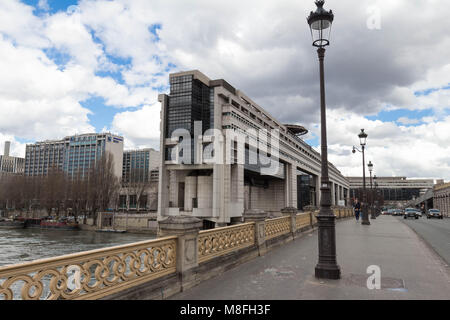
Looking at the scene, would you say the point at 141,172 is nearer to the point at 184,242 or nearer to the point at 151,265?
the point at 184,242

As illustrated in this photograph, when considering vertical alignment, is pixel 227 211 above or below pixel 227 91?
below

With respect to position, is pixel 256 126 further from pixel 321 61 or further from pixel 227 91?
pixel 321 61

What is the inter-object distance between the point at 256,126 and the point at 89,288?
60.0 meters

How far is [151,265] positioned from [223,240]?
9.00ft

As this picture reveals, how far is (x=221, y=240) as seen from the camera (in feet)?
24.8

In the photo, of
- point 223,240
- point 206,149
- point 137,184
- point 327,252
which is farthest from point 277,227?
point 137,184

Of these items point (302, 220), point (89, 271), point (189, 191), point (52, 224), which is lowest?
point (52, 224)

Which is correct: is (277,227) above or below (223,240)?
below

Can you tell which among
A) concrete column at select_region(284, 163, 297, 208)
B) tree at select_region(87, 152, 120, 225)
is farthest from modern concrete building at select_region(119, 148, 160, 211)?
concrete column at select_region(284, 163, 297, 208)

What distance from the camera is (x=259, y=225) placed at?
32.6 feet

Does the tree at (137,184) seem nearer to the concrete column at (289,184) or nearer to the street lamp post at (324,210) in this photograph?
the concrete column at (289,184)

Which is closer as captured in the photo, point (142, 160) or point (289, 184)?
point (289, 184)

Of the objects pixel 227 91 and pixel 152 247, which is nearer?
pixel 152 247
